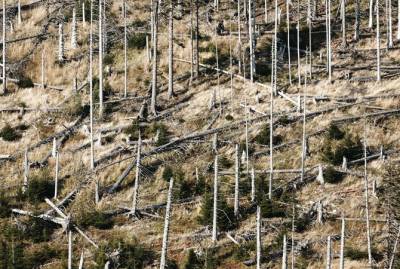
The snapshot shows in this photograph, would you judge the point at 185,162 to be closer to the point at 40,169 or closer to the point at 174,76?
the point at 40,169

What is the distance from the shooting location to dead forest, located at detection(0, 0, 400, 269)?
38.4 meters

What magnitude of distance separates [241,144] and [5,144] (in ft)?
53.7

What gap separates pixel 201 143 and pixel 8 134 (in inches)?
539

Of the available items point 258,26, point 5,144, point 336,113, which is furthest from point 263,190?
point 258,26

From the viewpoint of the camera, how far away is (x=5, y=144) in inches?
2029

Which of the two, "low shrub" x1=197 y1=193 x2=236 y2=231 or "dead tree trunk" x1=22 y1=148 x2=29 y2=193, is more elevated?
"dead tree trunk" x1=22 y1=148 x2=29 y2=193

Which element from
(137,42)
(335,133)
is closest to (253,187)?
(335,133)

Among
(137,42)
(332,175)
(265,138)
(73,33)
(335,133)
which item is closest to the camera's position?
(332,175)

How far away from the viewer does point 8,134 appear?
171 ft

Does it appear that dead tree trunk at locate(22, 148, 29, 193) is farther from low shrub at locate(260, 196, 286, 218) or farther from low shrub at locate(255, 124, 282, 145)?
low shrub at locate(260, 196, 286, 218)

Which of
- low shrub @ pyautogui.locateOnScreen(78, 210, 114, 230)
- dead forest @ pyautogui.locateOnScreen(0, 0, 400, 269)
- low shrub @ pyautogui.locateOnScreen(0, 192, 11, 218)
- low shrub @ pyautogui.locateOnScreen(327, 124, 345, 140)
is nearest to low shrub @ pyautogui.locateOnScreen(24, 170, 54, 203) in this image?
dead forest @ pyautogui.locateOnScreen(0, 0, 400, 269)

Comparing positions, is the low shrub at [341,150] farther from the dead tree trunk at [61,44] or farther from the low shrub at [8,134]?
the dead tree trunk at [61,44]

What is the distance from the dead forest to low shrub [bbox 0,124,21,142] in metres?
0.21

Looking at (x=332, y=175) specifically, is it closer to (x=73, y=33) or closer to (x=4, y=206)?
(x=4, y=206)
